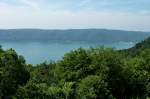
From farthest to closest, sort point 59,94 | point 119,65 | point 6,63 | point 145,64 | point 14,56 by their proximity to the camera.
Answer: point 145,64 < point 119,65 < point 14,56 < point 6,63 < point 59,94

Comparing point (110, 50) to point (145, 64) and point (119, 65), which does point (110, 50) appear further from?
point (145, 64)

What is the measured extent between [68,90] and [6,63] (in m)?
6.27

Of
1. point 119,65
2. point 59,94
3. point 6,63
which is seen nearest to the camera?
point 59,94

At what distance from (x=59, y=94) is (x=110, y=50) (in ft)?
37.2

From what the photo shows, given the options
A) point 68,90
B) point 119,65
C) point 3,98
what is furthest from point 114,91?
point 3,98

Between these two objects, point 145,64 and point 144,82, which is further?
point 145,64

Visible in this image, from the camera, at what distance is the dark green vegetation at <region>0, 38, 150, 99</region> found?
83.3 feet

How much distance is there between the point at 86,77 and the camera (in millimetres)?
29125

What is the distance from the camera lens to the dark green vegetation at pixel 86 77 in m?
25.4

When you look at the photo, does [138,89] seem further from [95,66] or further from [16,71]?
[16,71]

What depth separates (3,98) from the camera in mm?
24891

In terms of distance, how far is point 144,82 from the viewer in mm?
33094

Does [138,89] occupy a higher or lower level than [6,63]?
lower

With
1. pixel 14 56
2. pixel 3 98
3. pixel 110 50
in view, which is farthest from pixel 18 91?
pixel 110 50
